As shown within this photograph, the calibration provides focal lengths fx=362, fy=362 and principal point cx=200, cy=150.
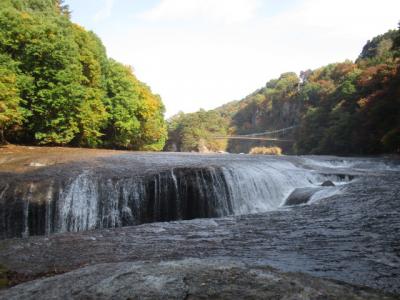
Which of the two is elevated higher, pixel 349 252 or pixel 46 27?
pixel 46 27

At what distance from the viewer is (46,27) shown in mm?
25562

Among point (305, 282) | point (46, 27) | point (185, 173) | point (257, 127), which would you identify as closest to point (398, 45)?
point (185, 173)

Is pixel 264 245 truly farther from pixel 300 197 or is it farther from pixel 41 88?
pixel 41 88

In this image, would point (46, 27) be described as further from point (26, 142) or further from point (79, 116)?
point (26, 142)

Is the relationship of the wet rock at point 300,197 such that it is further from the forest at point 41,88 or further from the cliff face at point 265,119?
the cliff face at point 265,119

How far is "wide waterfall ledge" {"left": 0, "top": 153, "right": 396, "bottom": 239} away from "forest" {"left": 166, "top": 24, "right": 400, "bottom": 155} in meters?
21.0

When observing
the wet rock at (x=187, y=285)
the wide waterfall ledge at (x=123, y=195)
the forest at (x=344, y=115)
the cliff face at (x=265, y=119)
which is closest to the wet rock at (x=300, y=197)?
the wide waterfall ledge at (x=123, y=195)

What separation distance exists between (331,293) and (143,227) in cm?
698

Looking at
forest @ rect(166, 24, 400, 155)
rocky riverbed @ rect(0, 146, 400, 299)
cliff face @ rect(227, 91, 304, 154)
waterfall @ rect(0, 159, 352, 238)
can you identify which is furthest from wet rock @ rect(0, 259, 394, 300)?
cliff face @ rect(227, 91, 304, 154)

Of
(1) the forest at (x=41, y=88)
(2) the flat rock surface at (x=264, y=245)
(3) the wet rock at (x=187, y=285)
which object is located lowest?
(2) the flat rock surface at (x=264, y=245)

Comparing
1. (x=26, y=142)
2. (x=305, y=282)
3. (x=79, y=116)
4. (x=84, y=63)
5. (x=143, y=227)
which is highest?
(x=84, y=63)

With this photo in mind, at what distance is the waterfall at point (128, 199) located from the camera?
11.1 meters

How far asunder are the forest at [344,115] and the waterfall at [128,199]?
855 inches

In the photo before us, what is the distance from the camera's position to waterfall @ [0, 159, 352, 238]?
1114 cm
